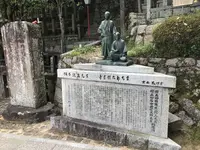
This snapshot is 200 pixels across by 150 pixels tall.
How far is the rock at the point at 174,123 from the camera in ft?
14.6

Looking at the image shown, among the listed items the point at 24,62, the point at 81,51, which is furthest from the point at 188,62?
the point at 24,62

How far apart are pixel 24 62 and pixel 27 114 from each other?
1.41 m

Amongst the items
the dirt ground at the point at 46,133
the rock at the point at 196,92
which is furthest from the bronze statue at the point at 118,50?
the rock at the point at 196,92

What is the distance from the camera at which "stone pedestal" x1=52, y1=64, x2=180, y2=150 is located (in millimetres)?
3820

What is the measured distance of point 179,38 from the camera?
546 centimetres

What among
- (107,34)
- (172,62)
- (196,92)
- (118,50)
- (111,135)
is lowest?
(111,135)

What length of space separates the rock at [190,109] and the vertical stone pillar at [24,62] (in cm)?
391

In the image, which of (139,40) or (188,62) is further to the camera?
(139,40)

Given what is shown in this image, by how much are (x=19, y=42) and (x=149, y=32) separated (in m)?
4.74

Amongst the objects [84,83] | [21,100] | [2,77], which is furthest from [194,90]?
[2,77]

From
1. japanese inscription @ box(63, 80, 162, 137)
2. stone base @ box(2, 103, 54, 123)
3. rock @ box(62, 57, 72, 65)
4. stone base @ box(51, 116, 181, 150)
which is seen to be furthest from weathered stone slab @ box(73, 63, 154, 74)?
rock @ box(62, 57, 72, 65)

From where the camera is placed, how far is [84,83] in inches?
176

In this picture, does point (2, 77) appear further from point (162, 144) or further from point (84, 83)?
point (162, 144)

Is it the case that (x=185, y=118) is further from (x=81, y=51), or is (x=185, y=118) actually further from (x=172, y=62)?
(x=81, y=51)
